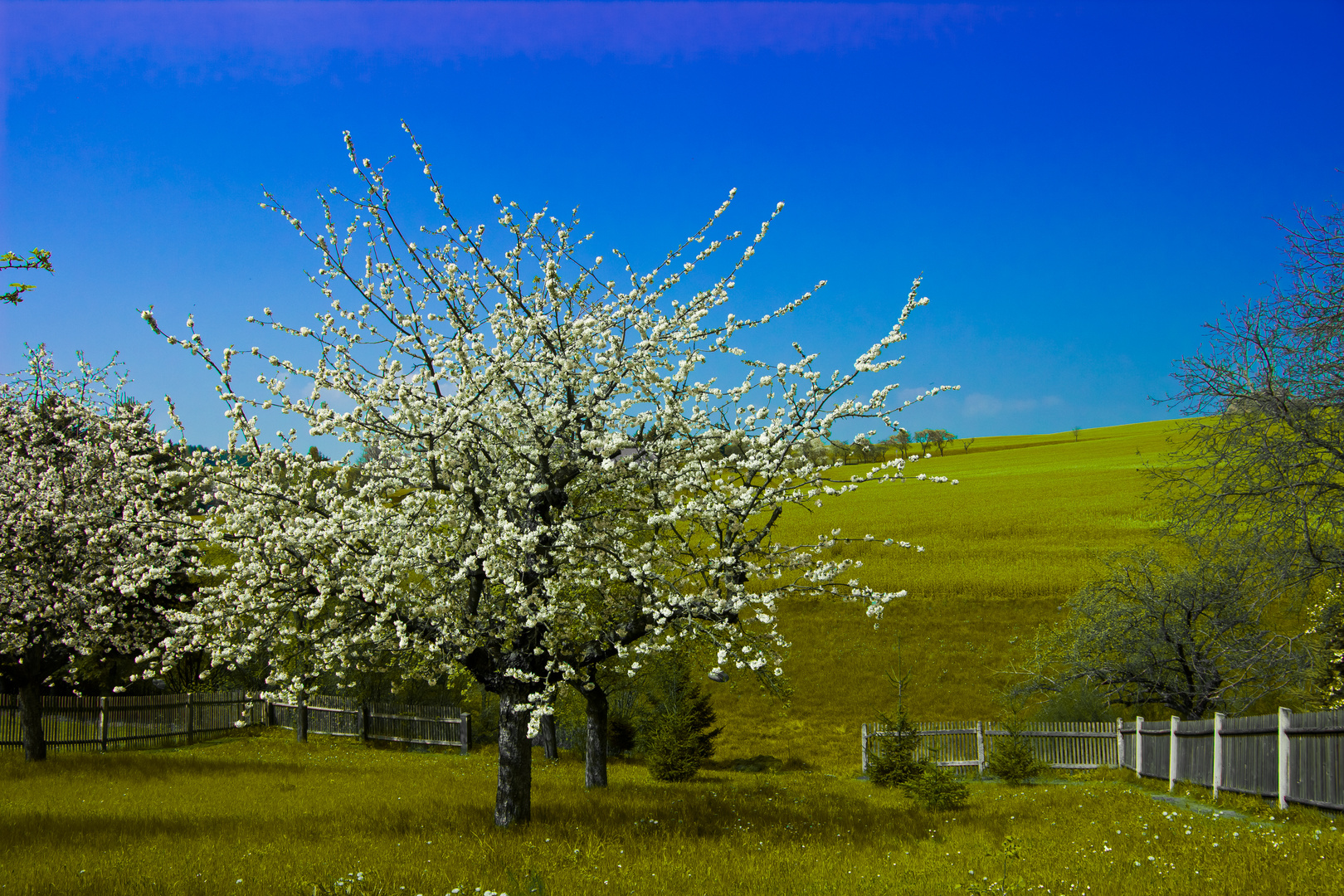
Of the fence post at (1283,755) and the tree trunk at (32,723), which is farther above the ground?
the fence post at (1283,755)

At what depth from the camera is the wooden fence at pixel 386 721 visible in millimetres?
27938

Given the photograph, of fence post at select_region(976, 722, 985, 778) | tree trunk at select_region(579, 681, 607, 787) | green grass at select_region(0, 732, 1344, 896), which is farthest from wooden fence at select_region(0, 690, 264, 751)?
fence post at select_region(976, 722, 985, 778)

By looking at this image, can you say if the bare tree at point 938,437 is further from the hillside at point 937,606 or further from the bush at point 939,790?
the bush at point 939,790

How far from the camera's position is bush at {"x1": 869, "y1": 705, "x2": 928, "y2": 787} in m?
18.3

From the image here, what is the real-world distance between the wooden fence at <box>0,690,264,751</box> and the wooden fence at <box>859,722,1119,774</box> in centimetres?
1981

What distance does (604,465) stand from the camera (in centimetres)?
874

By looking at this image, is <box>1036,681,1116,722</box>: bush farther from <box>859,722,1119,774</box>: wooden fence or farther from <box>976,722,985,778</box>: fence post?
<box>976,722,985,778</box>: fence post

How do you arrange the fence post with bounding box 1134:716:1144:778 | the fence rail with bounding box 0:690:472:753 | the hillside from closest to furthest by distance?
the fence post with bounding box 1134:716:1144:778 < the fence rail with bounding box 0:690:472:753 < the hillside

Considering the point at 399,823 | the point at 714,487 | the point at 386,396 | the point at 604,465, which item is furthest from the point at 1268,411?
the point at 399,823

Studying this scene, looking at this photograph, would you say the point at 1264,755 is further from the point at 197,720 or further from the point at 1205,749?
the point at 197,720

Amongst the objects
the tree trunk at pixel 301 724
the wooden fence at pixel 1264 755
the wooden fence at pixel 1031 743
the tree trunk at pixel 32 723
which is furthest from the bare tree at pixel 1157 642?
the tree trunk at pixel 32 723

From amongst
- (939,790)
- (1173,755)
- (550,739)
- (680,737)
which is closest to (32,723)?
(550,739)

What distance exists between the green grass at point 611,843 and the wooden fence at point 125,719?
21.8ft

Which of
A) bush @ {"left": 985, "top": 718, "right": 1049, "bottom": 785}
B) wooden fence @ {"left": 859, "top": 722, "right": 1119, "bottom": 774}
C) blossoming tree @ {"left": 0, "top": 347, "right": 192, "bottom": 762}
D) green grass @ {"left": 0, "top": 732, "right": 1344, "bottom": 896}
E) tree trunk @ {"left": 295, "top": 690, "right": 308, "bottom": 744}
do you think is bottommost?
tree trunk @ {"left": 295, "top": 690, "right": 308, "bottom": 744}
